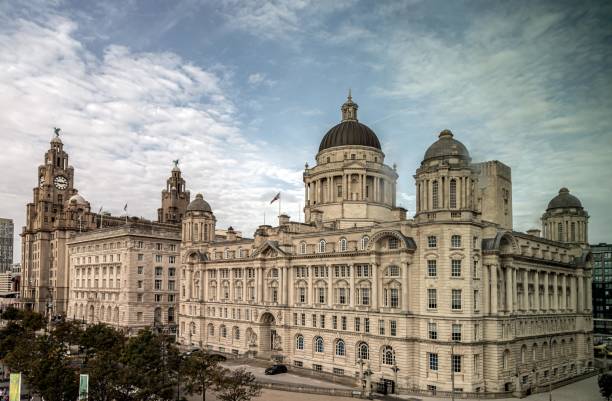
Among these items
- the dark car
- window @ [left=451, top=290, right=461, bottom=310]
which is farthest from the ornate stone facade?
the dark car

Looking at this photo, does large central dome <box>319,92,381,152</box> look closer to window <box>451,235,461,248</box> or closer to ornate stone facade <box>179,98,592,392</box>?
ornate stone facade <box>179,98,592,392</box>

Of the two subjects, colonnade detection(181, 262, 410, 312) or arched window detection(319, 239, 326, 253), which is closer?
colonnade detection(181, 262, 410, 312)

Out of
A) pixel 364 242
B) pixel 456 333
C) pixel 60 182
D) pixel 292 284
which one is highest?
pixel 60 182

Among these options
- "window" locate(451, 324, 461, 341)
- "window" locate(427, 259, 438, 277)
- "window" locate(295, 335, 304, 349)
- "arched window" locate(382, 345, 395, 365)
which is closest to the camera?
"window" locate(451, 324, 461, 341)

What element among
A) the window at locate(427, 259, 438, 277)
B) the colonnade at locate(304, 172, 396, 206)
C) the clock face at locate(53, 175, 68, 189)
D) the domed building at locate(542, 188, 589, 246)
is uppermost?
the clock face at locate(53, 175, 68, 189)

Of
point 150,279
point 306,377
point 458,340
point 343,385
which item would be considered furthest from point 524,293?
point 150,279

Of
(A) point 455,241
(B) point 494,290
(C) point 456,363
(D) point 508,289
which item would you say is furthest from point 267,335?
(D) point 508,289

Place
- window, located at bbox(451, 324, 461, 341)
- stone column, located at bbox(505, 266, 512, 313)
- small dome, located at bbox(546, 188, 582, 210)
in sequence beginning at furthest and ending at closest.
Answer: small dome, located at bbox(546, 188, 582, 210) → stone column, located at bbox(505, 266, 512, 313) → window, located at bbox(451, 324, 461, 341)

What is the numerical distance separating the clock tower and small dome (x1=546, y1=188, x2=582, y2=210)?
12629 cm

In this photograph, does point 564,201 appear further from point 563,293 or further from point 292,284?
point 292,284

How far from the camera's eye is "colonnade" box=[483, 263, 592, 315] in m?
70.7

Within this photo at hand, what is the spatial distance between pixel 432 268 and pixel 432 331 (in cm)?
823

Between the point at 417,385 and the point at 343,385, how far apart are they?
10815 millimetres

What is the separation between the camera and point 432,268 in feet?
232
